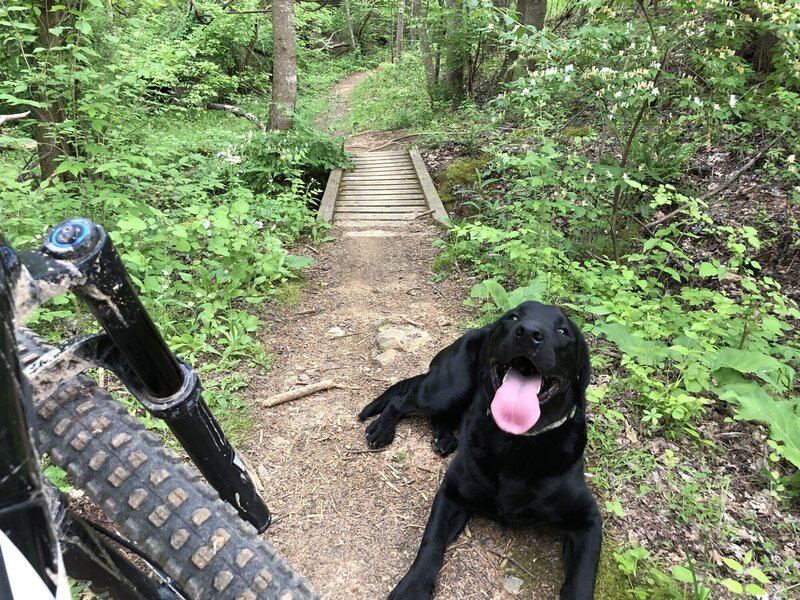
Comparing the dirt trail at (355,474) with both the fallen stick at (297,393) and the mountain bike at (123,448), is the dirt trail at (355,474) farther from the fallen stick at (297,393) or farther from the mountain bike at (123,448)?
the mountain bike at (123,448)

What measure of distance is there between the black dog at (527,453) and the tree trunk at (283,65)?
25.3 ft

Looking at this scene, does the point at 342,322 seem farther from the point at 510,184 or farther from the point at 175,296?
the point at 510,184

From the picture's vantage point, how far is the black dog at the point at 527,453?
6.62ft

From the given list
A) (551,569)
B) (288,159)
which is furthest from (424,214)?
(551,569)

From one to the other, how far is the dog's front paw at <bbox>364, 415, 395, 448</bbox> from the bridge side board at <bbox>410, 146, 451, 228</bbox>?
13.8ft

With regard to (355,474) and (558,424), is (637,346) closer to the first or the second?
(558,424)

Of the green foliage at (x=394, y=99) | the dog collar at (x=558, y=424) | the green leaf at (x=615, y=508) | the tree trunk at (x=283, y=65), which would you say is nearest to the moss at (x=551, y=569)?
the green leaf at (x=615, y=508)

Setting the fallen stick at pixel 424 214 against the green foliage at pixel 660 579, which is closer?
the green foliage at pixel 660 579

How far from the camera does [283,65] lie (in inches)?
341

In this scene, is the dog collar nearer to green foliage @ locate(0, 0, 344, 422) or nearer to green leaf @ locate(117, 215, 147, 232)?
green foliage @ locate(0, 0, 344, 422)

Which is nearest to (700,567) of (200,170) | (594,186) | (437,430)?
(437,430)

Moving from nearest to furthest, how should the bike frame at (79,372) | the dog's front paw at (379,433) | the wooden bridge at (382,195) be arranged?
the bike frame at (79,372) → the dog's front paw at (379,433) → the wooden bridge at (382,195)

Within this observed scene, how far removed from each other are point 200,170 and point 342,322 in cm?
341

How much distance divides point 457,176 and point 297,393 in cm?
616
